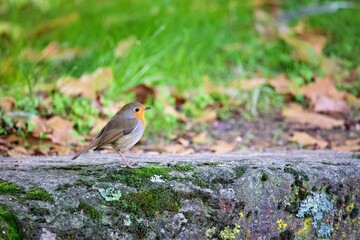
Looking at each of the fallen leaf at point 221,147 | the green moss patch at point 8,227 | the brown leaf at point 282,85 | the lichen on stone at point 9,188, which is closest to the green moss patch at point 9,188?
the lichen on stone at point 9,188

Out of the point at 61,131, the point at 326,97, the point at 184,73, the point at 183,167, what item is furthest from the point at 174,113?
the point at 183,167

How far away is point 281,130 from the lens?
575cm

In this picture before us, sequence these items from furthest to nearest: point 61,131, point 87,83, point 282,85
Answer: point 282,85
point 87,83
point 61,131

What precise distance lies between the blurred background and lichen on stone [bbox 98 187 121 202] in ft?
6.43

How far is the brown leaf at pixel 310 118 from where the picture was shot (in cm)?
577

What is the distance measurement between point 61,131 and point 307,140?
6.77ft

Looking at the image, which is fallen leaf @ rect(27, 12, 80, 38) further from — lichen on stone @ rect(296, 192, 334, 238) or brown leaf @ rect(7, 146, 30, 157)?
lichen on stone @ rect(296, 192, 334, 238)

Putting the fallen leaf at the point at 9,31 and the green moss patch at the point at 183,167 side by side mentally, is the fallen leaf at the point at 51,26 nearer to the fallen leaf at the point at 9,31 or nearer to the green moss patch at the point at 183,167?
the fallen leaf at the point at 9,31

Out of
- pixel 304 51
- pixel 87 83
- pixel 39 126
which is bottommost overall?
pixel 39 126

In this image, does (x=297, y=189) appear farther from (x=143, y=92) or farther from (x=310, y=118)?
(x=143, y=92)

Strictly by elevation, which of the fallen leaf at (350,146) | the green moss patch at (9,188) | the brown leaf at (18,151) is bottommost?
the fallen leaf at (350,146)

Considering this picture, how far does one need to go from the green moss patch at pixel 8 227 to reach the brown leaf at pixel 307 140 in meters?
3.22

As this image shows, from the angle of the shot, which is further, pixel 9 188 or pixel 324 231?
pixel 324 231

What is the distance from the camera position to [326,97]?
6.18 metres
